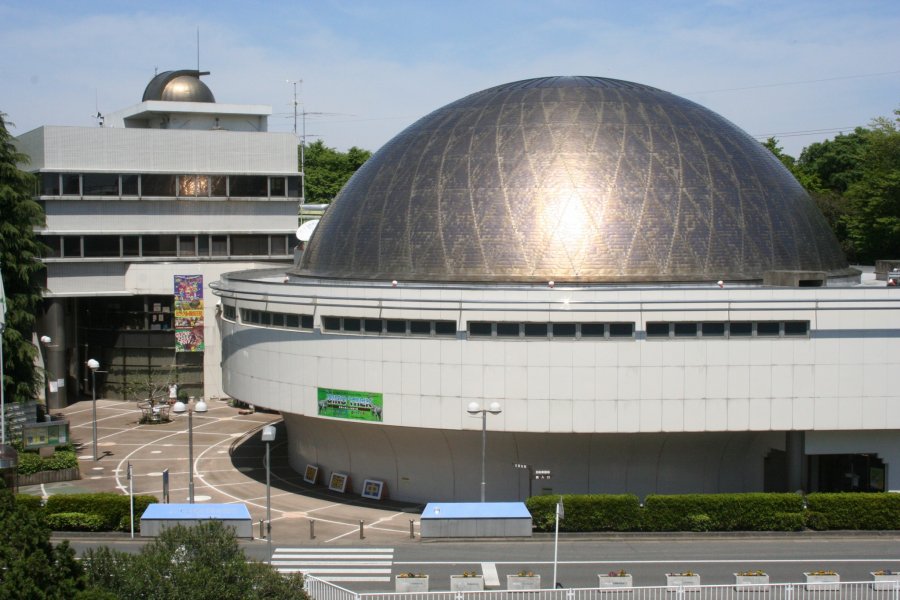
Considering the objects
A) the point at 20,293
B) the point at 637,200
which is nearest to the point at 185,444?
the point at 20,293

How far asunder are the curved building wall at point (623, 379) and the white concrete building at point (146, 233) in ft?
91.3

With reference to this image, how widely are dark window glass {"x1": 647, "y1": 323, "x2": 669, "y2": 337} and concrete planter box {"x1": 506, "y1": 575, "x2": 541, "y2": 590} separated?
447 inches

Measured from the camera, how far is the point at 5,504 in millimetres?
23703

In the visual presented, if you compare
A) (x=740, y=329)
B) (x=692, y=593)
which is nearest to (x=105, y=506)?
(x=692, y=593)

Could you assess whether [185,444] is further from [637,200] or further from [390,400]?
[637,200]

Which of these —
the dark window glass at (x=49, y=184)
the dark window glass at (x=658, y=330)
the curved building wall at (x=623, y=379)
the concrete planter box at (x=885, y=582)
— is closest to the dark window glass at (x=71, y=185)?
the dark window glass at (x=49, y=184)

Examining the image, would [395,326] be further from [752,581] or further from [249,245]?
[249,245]

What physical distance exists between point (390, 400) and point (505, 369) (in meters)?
4.59

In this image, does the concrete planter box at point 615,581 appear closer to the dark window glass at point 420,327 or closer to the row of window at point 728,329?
the row of window at point 728,329

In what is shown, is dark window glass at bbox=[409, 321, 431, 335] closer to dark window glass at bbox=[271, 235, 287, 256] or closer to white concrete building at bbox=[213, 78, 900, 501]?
white concrete building at bbox=[213, 78, 900, 501]

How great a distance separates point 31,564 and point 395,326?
1996cm

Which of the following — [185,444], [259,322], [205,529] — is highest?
[259,322]

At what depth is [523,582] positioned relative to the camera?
29.9 metres

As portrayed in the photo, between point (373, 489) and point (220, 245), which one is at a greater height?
point (220, 245)
